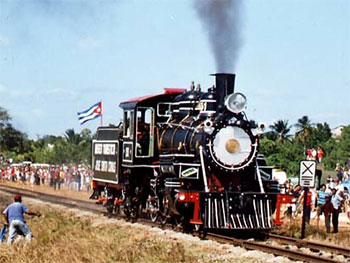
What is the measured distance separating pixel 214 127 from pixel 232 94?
952 mm

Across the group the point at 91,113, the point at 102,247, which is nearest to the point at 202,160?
the point at 102,247

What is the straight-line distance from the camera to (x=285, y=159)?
54.4 m

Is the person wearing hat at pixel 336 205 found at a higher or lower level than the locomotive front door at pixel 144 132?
lower

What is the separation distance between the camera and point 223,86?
1992 cm


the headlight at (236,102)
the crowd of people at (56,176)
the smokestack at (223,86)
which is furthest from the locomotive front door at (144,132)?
the crowd of people at (56,176)

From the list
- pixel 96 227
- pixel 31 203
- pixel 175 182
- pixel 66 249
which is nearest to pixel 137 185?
pixel 96 227

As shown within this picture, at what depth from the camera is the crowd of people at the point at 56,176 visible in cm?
4466

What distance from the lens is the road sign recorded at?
786 inches

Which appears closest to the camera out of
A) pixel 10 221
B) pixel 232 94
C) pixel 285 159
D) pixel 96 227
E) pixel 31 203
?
pixel 10 221

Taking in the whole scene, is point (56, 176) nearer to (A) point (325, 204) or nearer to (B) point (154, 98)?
(B) point (154, 98)

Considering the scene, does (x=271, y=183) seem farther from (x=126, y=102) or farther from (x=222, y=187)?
(x=126, y=102)

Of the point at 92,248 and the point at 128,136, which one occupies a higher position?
the point at 128,136

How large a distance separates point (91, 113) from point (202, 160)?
20512mm

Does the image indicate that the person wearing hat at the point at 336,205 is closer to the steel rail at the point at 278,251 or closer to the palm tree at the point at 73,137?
the steel rail at the point at 278,251
